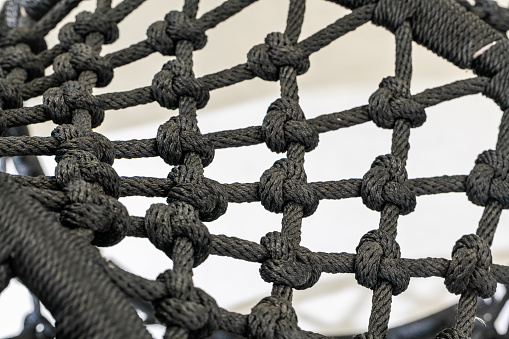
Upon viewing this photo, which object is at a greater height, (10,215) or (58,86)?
(58,86)

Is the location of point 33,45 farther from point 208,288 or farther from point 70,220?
point 208,288

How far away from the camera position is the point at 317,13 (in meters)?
0.75

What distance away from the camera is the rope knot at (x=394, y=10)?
1.29ft

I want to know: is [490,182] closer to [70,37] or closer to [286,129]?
[286,129]

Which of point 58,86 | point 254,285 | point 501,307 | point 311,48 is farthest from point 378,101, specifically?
point 254,285

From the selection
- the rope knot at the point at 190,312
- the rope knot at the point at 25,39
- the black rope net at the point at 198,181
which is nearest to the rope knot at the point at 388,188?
the black rope net at the point at 198,181

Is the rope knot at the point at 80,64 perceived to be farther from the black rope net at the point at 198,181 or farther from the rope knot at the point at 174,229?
the rope knot at the point at 174,229

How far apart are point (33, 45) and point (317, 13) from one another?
39 cm

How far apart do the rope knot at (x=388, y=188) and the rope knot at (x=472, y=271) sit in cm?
3

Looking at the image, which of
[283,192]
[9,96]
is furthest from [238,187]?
[9,96]

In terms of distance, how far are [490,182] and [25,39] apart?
11.3 inches

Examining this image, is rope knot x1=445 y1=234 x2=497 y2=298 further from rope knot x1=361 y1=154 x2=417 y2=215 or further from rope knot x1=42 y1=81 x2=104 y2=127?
rope knot x1=42 y1=81 x2=104 y2=127

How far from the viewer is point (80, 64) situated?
1.23 ft

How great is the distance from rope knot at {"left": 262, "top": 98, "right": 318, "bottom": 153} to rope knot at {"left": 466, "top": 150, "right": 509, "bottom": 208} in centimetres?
9
